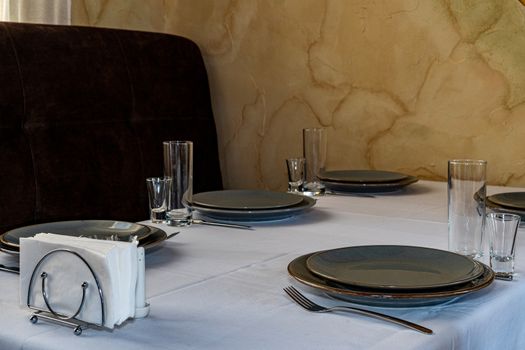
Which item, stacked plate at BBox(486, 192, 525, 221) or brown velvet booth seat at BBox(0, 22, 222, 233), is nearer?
A: stacked plate at BBox(486, 192, 525, 221)

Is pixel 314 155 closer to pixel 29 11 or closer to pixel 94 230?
pixel 94 230

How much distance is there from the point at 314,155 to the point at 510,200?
456mm

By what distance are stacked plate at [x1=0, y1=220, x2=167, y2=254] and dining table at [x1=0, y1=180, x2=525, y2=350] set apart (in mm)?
25

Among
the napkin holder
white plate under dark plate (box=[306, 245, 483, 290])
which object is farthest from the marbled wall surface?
the napkin holder

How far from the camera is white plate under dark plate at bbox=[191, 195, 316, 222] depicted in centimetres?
135

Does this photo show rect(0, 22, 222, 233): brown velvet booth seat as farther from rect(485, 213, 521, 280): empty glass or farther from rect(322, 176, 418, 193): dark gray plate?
rect(485, 213, 521, 280): empty glass

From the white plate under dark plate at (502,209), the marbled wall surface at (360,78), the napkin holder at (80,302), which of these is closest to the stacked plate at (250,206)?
the white plate under dark plate at (502,209)

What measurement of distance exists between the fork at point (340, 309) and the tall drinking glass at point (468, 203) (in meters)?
0.31

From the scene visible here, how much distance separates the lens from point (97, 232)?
3.83ft

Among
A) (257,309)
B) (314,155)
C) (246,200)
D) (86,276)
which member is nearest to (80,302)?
(86,276)

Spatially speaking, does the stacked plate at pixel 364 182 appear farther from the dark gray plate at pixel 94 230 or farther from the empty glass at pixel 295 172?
the dark gray plate at pixel 94 230

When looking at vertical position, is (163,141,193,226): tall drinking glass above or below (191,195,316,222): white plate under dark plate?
above

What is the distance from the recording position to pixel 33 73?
77.1 inches

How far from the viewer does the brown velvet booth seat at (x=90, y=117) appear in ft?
6.32
